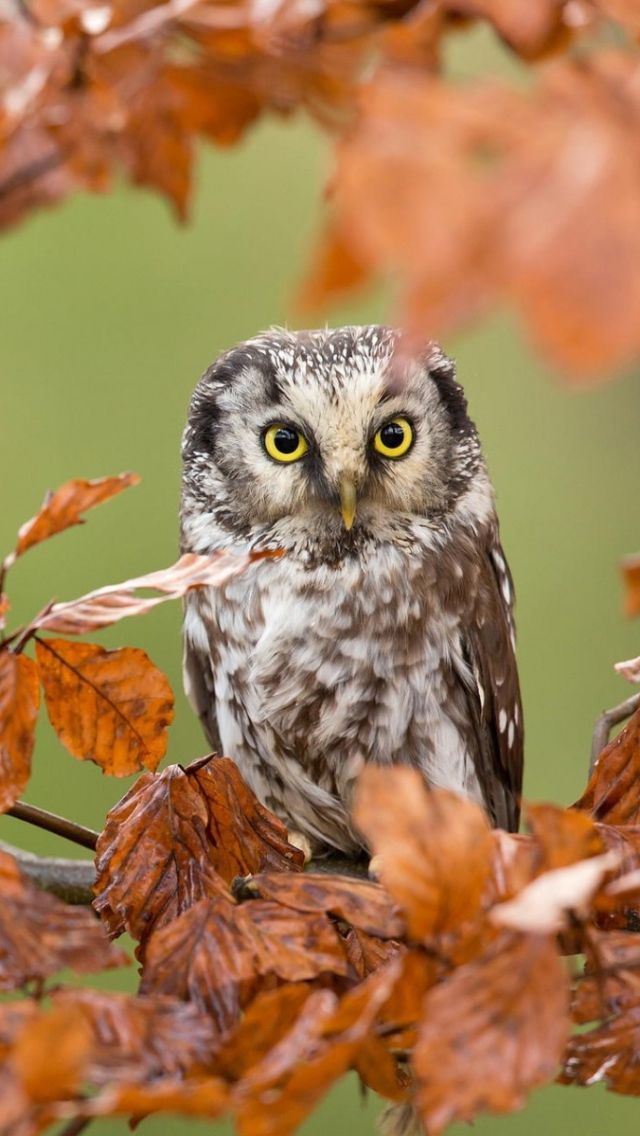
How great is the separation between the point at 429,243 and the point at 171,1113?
12.4 inches

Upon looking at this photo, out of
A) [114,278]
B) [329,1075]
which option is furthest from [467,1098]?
[114,278]

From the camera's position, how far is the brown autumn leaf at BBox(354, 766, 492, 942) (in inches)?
21.3

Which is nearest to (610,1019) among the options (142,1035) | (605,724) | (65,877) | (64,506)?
(142,1035)

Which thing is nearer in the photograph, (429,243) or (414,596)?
(429,243)

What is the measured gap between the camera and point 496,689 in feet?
5.49

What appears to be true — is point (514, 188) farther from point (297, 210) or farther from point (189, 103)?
point (297, 210)

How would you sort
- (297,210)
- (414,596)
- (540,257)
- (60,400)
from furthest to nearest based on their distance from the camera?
(297,210)
(60,400)
(414,596)
(540,257)

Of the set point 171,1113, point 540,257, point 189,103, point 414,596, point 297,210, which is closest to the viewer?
point 540,257

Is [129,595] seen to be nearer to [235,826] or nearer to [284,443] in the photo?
[235,826]

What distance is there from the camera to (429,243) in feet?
1.11

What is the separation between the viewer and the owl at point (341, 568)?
4.86 feet

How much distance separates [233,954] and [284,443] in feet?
2.89

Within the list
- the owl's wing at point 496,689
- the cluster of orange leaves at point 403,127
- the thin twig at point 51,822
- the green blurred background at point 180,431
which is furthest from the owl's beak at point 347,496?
the green blurred background at point 180,431

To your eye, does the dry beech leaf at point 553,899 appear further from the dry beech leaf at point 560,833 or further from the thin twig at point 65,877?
the thin twig at point 65,877
